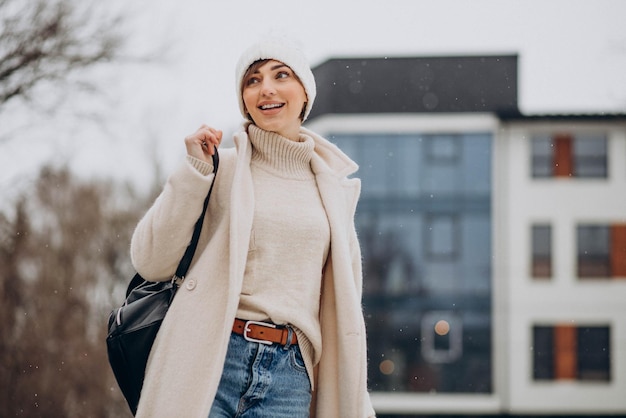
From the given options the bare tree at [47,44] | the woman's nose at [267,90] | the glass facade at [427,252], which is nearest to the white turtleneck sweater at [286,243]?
the woman's nose at [267,90]

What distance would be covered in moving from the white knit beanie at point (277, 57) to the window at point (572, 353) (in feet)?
100

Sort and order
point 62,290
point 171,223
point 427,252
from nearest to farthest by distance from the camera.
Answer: point 171,223
point 62,290
point 427,252

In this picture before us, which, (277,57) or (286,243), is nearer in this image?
(286,243)

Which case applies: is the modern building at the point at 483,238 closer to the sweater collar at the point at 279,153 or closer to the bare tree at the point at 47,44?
the bare tree at the point at 47,44

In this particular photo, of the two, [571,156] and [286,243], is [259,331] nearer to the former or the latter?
[286,243]

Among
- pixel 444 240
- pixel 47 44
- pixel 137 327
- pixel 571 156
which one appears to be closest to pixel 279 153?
pixel 137 327

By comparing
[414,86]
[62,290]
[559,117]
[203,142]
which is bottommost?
[62,290]

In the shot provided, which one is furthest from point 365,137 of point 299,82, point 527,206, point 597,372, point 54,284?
point 299,82

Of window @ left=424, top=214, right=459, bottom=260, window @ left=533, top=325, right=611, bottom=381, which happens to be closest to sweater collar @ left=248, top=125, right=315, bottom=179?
window @ left=424, top=214, right=459, bottom=260

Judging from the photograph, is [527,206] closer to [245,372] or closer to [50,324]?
[50,324]

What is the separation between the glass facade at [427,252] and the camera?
32375mm

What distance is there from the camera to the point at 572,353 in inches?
1251

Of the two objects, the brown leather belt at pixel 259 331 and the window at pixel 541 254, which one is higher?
the window at pixel 541 254

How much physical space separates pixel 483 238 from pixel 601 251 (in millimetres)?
4371
